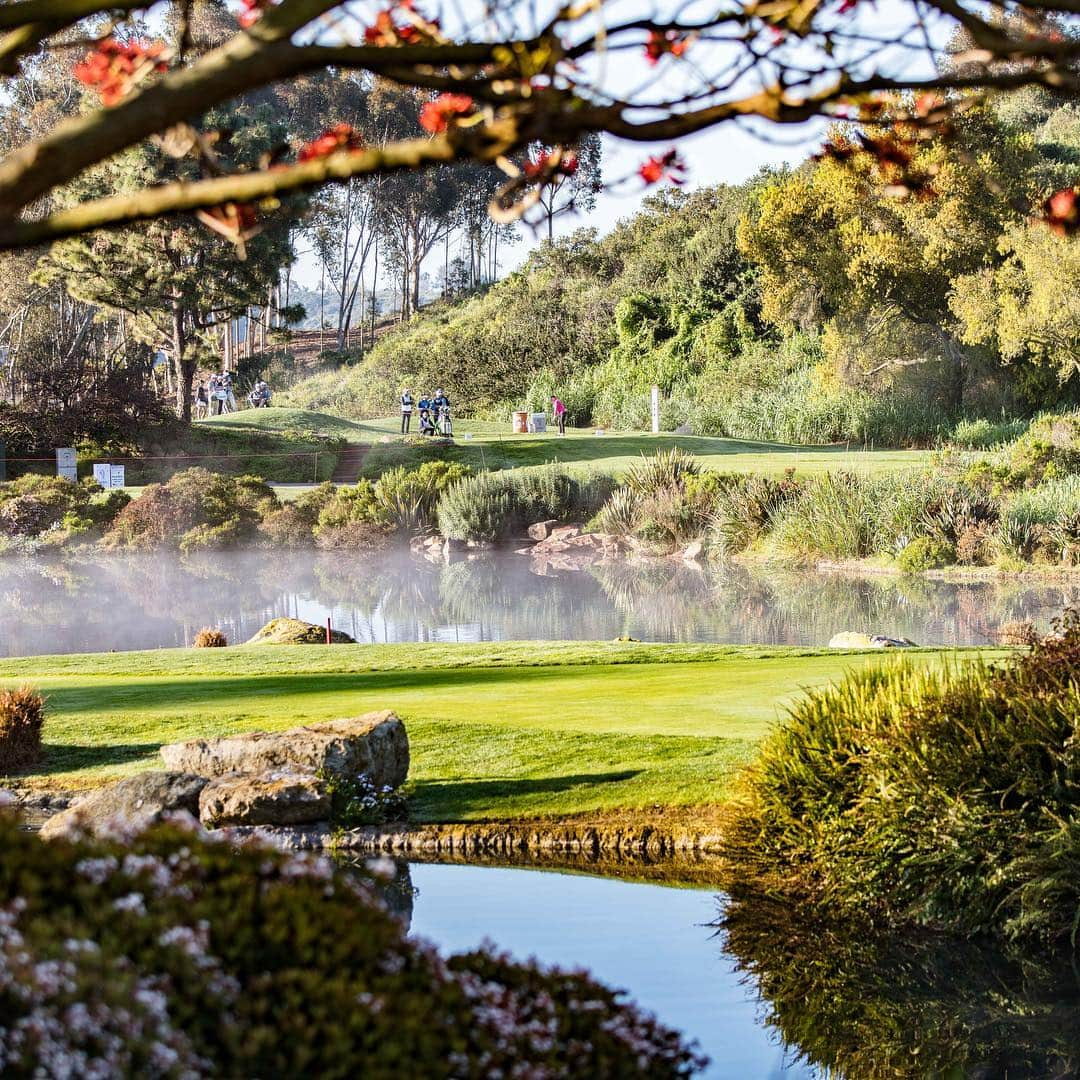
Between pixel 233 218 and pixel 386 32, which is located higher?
pixel 386 32

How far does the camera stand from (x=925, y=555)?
1150 inches

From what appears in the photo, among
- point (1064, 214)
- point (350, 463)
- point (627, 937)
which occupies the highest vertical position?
point (350, 463)

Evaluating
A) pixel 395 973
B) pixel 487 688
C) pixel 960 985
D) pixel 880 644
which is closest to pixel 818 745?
pixel 960 985

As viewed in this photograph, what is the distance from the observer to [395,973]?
3365 mm

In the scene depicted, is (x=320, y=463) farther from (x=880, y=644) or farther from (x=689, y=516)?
(x=880, y=644)

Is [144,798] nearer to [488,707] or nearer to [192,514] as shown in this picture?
[488,707]

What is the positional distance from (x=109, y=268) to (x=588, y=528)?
671 inches

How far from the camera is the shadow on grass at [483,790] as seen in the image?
30.0 feet

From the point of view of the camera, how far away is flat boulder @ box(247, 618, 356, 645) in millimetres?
19750

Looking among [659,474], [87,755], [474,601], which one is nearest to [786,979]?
[87,755]

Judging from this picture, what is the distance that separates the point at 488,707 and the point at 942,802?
19.4 feet

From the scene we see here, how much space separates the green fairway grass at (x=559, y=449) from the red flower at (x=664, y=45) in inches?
1192

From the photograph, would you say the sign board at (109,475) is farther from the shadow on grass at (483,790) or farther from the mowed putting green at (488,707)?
the shadow on grass at (483,790)

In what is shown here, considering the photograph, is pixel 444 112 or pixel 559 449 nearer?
pixel 444 112
